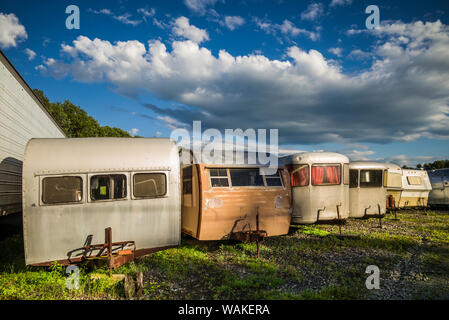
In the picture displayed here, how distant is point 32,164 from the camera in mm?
5590

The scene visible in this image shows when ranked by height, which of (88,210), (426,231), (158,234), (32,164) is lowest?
(426,231)

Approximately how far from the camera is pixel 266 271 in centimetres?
632

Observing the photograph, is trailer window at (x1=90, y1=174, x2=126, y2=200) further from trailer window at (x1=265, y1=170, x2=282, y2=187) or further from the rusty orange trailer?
trailer window at (x1=265, y1=170, x2=282, y2=187)

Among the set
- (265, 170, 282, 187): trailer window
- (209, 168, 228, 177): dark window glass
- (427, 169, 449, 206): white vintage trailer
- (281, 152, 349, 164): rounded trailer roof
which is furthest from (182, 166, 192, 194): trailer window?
(427, 169, 449, 206): white vintage trailer

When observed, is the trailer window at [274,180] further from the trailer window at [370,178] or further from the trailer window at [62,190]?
the trailer window at [370,178]

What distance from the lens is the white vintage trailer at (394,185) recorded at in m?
14.6

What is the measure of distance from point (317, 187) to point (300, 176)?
0.77 metres

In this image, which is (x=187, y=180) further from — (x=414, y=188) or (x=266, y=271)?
(x=414, y=188)

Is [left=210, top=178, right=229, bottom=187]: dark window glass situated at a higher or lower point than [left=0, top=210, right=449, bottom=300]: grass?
higher

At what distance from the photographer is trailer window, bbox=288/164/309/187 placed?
1009 centimetres

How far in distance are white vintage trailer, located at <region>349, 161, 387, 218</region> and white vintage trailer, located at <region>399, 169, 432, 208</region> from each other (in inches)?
210
